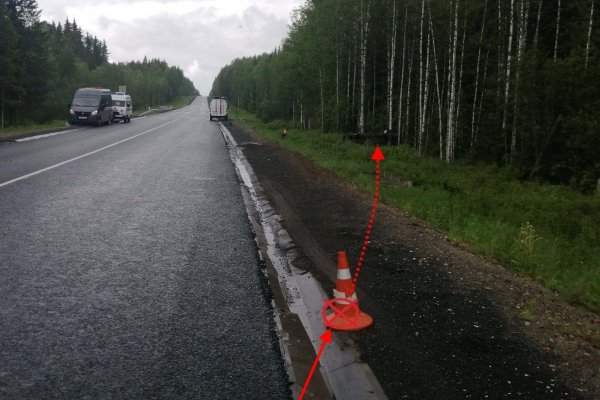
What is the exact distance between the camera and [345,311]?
3949mm

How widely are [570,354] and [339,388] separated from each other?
1.81m

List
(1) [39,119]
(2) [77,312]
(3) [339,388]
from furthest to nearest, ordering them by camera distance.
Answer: (1) [39,119] → (2) [77,312] → (3) [339,388]

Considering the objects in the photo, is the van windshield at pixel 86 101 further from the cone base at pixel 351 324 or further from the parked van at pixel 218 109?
the cone base at pixel 351 324

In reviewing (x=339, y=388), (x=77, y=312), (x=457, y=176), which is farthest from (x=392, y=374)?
(x=457, y=176)

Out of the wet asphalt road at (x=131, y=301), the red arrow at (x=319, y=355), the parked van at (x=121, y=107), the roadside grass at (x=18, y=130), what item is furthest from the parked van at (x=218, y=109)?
the red arrow at (x=319, y=355)

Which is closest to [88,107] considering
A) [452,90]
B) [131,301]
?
[452,90]

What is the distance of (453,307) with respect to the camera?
4242mm

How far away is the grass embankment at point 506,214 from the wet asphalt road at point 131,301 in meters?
3.28

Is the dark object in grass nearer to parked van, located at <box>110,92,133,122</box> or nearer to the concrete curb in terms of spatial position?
the concrete curb

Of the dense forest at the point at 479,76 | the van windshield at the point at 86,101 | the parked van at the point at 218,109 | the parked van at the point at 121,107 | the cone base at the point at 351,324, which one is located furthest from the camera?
the parked van at the point at 218,109

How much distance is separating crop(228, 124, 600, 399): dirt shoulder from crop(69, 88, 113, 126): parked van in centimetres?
2824

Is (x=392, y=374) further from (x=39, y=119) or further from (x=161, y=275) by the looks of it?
(x=39, y=119)

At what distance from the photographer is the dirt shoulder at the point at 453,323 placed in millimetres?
3057

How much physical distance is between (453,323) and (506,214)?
749 centimetres
